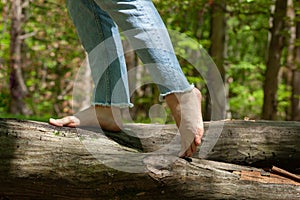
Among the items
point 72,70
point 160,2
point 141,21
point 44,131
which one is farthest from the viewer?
point 72,70

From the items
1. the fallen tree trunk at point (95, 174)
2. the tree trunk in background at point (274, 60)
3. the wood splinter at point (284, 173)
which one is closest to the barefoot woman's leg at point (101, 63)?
the fallen tree trunk at point (95, 174)

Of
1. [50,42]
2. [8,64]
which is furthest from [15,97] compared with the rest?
[50,42]

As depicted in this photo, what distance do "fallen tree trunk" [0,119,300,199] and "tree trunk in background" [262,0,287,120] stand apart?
332cm

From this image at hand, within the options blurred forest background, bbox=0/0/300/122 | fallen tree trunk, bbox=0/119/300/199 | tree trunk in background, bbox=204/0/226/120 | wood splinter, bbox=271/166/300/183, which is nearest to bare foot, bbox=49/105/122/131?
fallen tree trunk, bbox=0/119/300/199

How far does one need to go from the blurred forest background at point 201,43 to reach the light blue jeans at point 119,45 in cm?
133

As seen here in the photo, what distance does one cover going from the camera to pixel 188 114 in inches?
79.4

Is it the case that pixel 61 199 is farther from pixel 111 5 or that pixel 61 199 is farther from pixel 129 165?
pixel 111 5

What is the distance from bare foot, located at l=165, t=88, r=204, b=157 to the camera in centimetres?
199

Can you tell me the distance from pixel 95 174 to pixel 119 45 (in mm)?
722

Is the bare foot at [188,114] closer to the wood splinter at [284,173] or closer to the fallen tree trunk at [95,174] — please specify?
the fallen tree trunk at [95,174]

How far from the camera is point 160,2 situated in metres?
4.77

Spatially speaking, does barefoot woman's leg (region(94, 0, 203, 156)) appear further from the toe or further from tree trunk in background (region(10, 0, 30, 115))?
tree trunk in background (region(10, 0, 30, 115))

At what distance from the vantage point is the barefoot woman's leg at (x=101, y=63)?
2273 mm

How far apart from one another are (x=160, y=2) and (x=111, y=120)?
2717 millimetres
